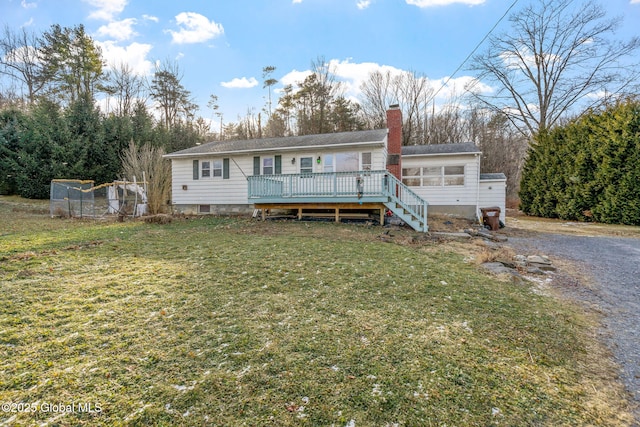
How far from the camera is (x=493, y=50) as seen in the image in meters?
21.5

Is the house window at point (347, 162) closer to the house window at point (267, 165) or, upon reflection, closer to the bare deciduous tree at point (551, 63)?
the house window at point (267, 165)

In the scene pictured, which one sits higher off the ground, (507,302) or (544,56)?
(544,56)

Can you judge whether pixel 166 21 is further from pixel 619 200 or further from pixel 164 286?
pixel 619 200

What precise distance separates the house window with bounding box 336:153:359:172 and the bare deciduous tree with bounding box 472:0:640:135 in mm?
14969

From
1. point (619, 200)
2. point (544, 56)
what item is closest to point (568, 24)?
point (544, 56)

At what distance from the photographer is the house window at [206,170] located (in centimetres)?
1393

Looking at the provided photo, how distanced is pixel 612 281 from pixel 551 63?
72.9 feet

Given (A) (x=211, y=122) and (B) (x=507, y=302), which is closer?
(B) (x=507, y=302)

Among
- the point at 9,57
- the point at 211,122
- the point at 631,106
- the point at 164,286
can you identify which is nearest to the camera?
the point at 164,286

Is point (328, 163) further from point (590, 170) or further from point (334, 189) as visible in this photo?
point (590, 170)

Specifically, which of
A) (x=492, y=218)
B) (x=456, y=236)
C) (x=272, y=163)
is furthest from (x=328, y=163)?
(x=492, y=218)

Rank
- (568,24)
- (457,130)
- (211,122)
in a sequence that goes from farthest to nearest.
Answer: (211,122)
(457,130)
(568,24)

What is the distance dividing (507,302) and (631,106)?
1510 centimetres

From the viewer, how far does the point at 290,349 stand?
258 centimetres
